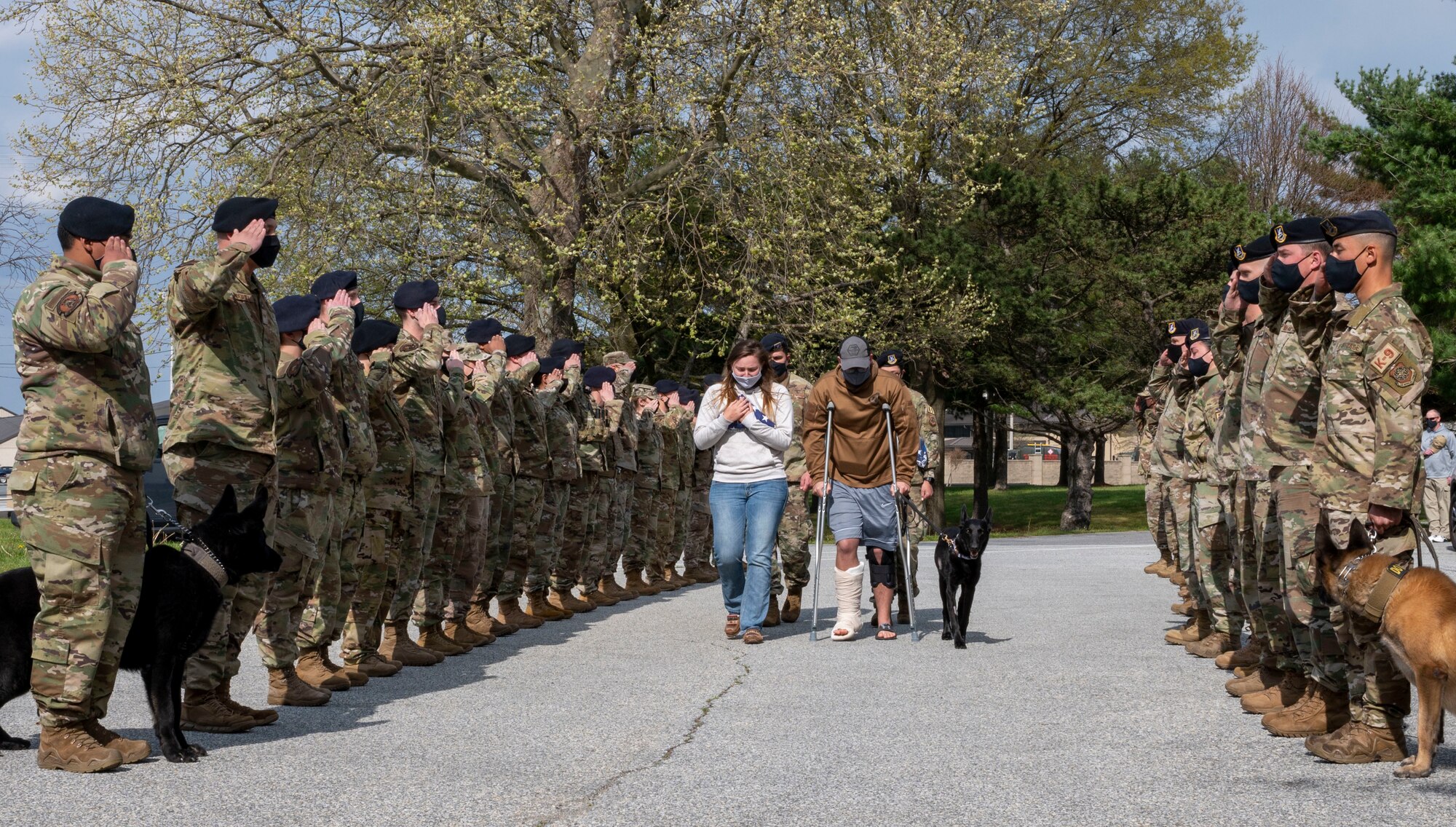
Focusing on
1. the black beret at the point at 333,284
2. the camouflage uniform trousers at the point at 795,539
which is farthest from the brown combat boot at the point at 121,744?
the camouflage uniform trousers at the point at 795,539

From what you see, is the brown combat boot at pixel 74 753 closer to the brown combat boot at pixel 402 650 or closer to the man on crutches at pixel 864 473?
the brown combat boot at pixel 402 650

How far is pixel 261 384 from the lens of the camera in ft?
22.2

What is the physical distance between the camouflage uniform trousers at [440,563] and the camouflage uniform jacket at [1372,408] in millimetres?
5837

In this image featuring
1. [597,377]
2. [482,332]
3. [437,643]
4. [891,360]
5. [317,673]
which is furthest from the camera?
[597,377]

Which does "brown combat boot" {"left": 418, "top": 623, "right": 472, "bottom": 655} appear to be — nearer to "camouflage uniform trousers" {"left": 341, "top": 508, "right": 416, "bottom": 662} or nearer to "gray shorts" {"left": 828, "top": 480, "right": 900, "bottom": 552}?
"camouflage uniform trousers" {"left": 341, "top": 508, "right": 416, "bottom": 662}

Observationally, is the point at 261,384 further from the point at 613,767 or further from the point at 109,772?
the point at 613,767

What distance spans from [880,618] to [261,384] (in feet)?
18.4

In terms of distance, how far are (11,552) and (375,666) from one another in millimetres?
12783

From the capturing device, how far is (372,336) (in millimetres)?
9102

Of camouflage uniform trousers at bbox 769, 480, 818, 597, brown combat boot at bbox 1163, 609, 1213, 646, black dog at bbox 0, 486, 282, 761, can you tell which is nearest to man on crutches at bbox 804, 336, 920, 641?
camouflage uniform trousers at bbox 769, 480, 818, 597

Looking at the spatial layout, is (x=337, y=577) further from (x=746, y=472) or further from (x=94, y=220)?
(x=746, y=472)

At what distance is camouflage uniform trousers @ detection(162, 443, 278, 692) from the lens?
21.5 feet

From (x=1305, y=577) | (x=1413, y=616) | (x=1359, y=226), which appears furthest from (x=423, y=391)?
(x=1413, y=616)

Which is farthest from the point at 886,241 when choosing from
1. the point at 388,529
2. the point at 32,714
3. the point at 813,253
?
the point at 32,714
